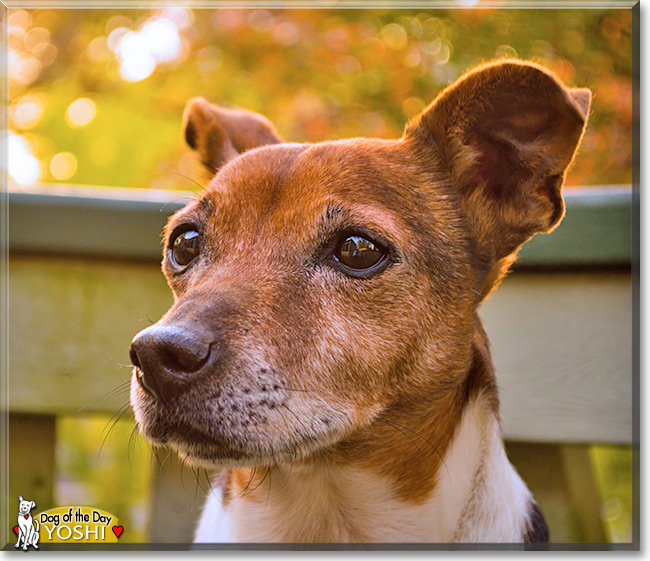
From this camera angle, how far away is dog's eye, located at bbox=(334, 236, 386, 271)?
2.10m

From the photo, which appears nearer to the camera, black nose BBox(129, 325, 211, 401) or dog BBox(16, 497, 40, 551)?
black nose BBox(129, 325, 211, 401)

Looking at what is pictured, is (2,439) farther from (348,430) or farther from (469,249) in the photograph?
(469,249)

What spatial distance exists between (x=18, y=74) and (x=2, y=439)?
2.17 metres

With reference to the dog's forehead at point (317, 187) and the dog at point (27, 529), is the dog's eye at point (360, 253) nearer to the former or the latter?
the dog's forehead at point (317, 187)

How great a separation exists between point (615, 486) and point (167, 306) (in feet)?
6.70

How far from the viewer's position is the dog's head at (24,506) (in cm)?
249

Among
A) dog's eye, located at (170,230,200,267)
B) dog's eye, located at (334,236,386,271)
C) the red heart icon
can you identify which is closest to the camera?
dog's eye, located at (334,236,386,271)

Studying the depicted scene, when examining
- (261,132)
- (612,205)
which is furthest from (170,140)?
(612,205)

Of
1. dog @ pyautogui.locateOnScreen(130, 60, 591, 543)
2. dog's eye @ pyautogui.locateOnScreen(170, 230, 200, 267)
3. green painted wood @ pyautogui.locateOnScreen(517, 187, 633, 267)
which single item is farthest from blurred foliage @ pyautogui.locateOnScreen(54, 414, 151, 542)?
green painted wood @ pyautogui.locateOnScreen(517, 187, 633, 267)

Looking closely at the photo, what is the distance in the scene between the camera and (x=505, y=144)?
93.0 inches

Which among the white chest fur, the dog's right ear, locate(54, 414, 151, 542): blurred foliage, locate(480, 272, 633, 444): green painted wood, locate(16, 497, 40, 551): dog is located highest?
the dog's right ear

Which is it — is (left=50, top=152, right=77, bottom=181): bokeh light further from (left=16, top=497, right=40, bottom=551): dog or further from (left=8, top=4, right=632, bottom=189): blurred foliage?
(left=16, top=497, right=40, bottom=551): dog

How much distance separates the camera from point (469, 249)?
2352 millimetres

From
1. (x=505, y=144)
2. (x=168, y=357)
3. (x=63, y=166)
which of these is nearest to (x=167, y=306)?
(x=168, y=357)
